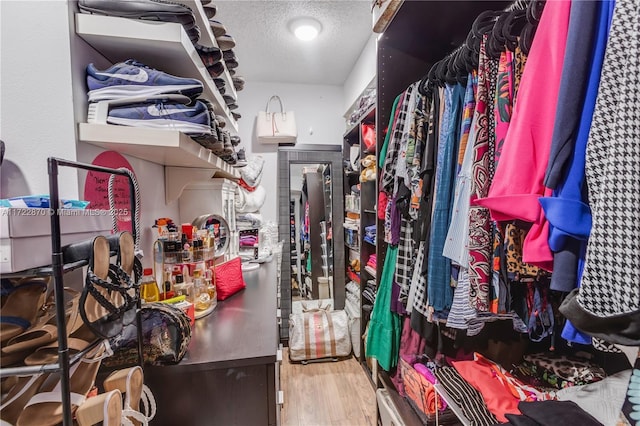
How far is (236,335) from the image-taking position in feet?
2.89

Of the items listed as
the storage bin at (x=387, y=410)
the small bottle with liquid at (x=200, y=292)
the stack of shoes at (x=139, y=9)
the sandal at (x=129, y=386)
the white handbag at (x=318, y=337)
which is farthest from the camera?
the white handbag at (x=318, y=337)

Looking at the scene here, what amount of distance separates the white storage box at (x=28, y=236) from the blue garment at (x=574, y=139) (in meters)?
0.79

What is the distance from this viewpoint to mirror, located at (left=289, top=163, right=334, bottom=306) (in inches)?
109

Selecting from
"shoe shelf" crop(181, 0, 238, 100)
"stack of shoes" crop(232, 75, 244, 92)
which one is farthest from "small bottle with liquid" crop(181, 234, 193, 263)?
"stack of shoes" crop(232, 75, 244, 92)

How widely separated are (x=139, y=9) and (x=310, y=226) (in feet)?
7.08

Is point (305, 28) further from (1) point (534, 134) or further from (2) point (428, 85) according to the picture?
(1) point (534, 134)

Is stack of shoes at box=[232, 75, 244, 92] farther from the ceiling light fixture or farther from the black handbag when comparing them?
the black handbag

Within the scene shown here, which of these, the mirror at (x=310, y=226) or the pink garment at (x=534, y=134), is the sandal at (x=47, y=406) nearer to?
the pink garment at (x=534, y=134)

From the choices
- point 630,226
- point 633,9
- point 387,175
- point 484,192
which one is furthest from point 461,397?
point 633,9

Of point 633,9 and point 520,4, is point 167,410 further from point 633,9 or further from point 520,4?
point 520,4

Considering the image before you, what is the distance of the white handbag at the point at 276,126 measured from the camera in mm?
2607

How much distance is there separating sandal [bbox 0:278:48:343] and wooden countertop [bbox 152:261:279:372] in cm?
35

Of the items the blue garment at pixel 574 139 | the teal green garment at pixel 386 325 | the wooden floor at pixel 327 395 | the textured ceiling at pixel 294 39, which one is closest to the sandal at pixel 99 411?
the blue garment at pixel 574 139

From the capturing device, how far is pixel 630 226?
361mm
